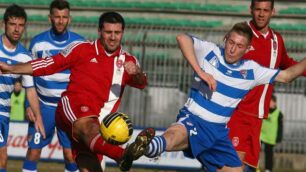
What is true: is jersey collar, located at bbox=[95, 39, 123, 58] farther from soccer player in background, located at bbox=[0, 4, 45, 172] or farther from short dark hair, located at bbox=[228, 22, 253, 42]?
soccer player in background, located at bbox=[0, 4, 45, 172]

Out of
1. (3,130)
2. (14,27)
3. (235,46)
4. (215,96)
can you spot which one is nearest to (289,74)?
(235,46)

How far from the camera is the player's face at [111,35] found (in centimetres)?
979

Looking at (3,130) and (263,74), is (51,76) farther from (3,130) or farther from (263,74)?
(263,74)

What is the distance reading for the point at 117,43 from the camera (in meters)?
9.91

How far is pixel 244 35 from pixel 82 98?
1.90 meters

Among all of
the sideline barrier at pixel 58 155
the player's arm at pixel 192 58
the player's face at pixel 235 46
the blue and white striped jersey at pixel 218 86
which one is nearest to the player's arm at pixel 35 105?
the blue and white striped jersey at pixel 218 86

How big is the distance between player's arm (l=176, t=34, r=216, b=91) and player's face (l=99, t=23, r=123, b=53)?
667mm

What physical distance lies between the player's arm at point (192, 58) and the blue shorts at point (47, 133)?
3.47m

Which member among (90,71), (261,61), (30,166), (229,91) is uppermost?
(261,61)

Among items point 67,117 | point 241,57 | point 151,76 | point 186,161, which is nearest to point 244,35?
point 241,57

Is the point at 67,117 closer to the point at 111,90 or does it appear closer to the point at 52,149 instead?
the point at 111,90

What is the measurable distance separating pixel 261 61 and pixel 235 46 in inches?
45.2

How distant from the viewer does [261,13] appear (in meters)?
10.7

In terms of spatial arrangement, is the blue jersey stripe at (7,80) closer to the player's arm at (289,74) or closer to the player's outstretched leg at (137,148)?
the player's outstretched leg at (137,148)
